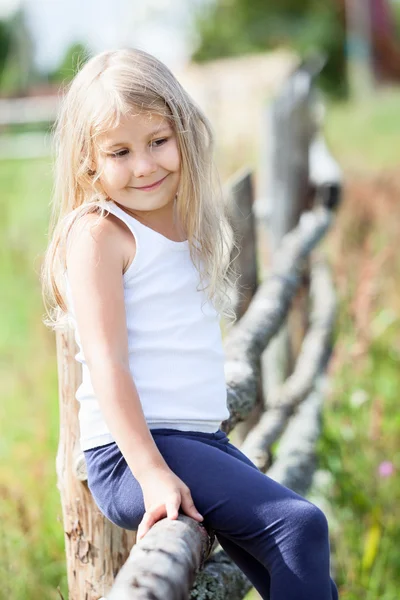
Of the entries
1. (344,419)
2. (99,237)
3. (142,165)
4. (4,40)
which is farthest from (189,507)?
(4,40)

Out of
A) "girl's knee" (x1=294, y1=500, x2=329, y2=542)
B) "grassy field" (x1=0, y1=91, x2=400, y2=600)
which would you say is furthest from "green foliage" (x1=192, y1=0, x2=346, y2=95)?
"girl's knee" (x1=294, y1=500, x2=329, y2=542)

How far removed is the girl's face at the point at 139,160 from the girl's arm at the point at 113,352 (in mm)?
76

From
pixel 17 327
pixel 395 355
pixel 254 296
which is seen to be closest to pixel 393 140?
pixel 17 327

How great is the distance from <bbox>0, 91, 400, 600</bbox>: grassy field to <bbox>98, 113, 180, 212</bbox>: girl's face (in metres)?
0.42

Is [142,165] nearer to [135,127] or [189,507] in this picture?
[135,127]

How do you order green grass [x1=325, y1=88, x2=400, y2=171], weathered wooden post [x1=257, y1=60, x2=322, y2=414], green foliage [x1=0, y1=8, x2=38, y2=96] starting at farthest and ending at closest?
green foliage [x1=0, y1=8, x2=38, y2=96], green grass [x1=325, y1=88, x2=400, y2=171], weathered wooden post [x1=257, y1=60, x2=322, y2=414]

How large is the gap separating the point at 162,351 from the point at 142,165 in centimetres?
33

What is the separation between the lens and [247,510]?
1414 mm

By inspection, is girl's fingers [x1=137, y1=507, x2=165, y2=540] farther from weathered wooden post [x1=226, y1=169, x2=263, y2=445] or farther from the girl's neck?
weathered wooden post [x1=226, y1=169, x2=263, y2=445]

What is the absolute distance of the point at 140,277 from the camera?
152cm

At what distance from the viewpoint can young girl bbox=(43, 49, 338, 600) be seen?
4.66 feet

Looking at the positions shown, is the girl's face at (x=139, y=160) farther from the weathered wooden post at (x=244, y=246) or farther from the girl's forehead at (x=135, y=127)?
the weathered wooden post at (x=244, y=246)

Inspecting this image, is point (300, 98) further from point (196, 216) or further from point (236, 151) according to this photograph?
point (236, 151)

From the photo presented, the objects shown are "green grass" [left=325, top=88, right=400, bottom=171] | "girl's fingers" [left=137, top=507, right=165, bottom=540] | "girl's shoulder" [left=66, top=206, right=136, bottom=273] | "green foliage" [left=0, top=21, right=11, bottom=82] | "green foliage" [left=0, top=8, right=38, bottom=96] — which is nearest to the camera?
"girl's fingers" [left=137, top=507, right=165, bottom=540]
